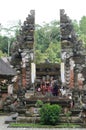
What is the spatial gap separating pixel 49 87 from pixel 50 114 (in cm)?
638

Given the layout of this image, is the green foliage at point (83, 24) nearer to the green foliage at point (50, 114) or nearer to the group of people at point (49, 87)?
the group of people at point (49, 87)

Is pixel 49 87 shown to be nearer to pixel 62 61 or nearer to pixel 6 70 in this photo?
pixel 62 61

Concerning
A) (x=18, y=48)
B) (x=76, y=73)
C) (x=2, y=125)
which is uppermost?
(x=18, y=48)

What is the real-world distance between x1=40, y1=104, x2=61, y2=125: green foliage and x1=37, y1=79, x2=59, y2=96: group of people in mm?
4233

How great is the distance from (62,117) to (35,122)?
1.18 m

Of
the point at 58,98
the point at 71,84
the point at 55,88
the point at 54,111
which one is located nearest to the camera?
the point at 54,111

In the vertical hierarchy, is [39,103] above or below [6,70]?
below

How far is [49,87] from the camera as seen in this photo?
2155 cm

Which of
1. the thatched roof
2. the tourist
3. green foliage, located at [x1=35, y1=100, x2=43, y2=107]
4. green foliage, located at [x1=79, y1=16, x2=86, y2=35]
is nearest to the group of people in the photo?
the tourist

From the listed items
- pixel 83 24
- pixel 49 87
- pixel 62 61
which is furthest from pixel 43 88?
pixel 83 24

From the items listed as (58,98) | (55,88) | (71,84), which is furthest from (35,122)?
(71,84)

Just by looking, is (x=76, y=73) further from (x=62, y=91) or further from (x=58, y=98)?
(x=58, y=98)

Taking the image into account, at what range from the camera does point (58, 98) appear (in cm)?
1728

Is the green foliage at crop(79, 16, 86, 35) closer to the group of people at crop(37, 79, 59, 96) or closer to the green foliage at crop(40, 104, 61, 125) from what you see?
the group of people at crop(37, 79, 59, 96)
